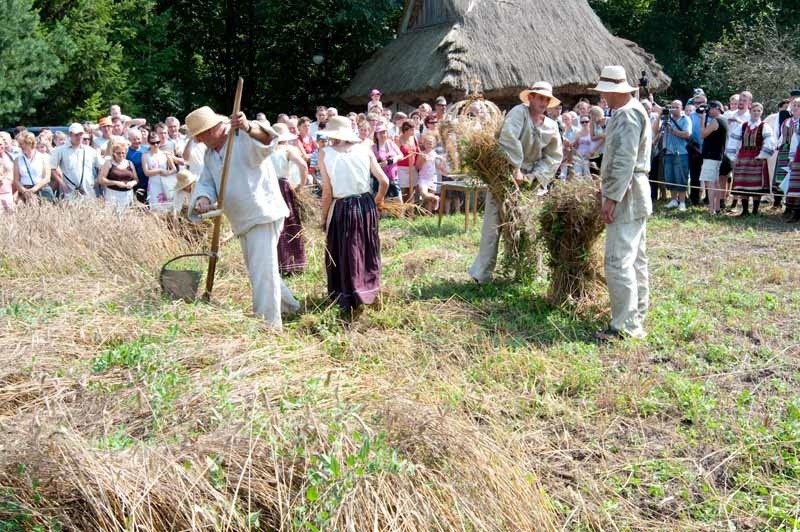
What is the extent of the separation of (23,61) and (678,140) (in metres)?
12.3

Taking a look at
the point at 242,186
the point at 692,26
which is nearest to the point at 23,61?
the point at 242,186

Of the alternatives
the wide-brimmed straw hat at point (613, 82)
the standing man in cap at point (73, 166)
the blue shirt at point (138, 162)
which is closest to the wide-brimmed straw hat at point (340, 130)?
the wide-brimmed straw hat at point (613, 82)

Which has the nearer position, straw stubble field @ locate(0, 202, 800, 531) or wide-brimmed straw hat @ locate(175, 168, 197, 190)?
straw stubble field @ locate(0, 202, 800, 531)

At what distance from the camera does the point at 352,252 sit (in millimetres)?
6102

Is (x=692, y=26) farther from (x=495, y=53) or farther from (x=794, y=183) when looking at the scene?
(x=794, y=183)

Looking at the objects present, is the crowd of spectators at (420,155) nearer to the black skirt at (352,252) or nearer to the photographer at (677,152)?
the photographer at (677,152)

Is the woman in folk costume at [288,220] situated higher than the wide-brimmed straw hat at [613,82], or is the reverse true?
the wide-brimmed straw hat at [613,82]

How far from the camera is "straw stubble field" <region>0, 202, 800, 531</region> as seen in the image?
2.68 m

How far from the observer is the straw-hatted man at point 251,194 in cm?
528

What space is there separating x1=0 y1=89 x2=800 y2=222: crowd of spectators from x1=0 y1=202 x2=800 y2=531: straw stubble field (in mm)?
3034

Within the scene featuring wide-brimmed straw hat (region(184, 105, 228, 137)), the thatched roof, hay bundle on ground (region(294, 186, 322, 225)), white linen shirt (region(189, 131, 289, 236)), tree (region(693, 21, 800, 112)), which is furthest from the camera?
tree (region(693, 21, 800, 112))

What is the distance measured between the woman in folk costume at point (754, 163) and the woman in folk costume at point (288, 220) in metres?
6.59

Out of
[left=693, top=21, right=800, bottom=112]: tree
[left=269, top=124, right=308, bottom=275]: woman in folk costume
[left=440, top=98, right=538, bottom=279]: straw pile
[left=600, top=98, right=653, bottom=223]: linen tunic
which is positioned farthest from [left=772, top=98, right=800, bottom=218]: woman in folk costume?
[left=693, top=21, right=800, bottom=112]: tree

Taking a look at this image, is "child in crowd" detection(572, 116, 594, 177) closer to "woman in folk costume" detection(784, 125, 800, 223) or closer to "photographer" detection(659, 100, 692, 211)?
"photographer" detection(659, 100, 692, 211)
